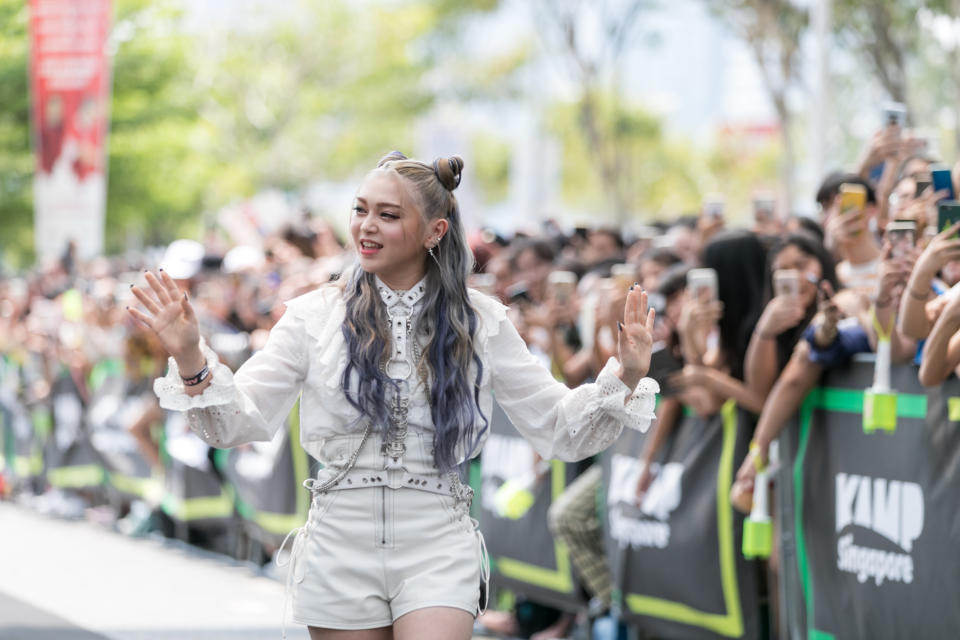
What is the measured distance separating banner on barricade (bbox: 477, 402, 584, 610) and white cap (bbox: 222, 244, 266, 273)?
10.3ft

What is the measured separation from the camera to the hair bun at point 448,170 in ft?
14.2

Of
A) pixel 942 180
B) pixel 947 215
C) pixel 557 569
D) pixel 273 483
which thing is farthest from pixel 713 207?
pixel 273 483

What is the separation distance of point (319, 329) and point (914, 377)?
225 centimetres

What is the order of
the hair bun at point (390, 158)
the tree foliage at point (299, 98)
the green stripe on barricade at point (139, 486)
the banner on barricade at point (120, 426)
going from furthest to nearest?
1. the tree foliage at point (299, 98)
2. the banner on barricade at point (120, 426)
3. the green stripe on barricade at point (139, 486)
4. the hair bun at point (390, 158)

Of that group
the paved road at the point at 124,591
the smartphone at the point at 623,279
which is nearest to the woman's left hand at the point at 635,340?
the smartphone at the point at 623,279

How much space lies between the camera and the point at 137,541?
12.1 m

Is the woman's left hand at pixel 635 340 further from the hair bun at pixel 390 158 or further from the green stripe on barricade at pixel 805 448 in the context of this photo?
the green stripe on barricade at pixel 805 448

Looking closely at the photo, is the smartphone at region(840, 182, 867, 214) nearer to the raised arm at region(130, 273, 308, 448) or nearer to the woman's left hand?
the woman's left hand

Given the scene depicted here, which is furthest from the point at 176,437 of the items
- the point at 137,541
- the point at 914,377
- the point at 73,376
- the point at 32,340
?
the point at 914,377

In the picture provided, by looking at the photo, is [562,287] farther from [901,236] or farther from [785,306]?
[901,236]

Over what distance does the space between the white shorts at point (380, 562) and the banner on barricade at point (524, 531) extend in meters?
3.67

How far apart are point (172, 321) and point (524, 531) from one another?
4.45m

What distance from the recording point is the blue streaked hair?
13.9 ft

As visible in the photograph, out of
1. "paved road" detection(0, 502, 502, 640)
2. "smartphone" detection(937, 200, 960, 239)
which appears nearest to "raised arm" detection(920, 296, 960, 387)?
"smartphone" detection(937, 200, 960, 239)
